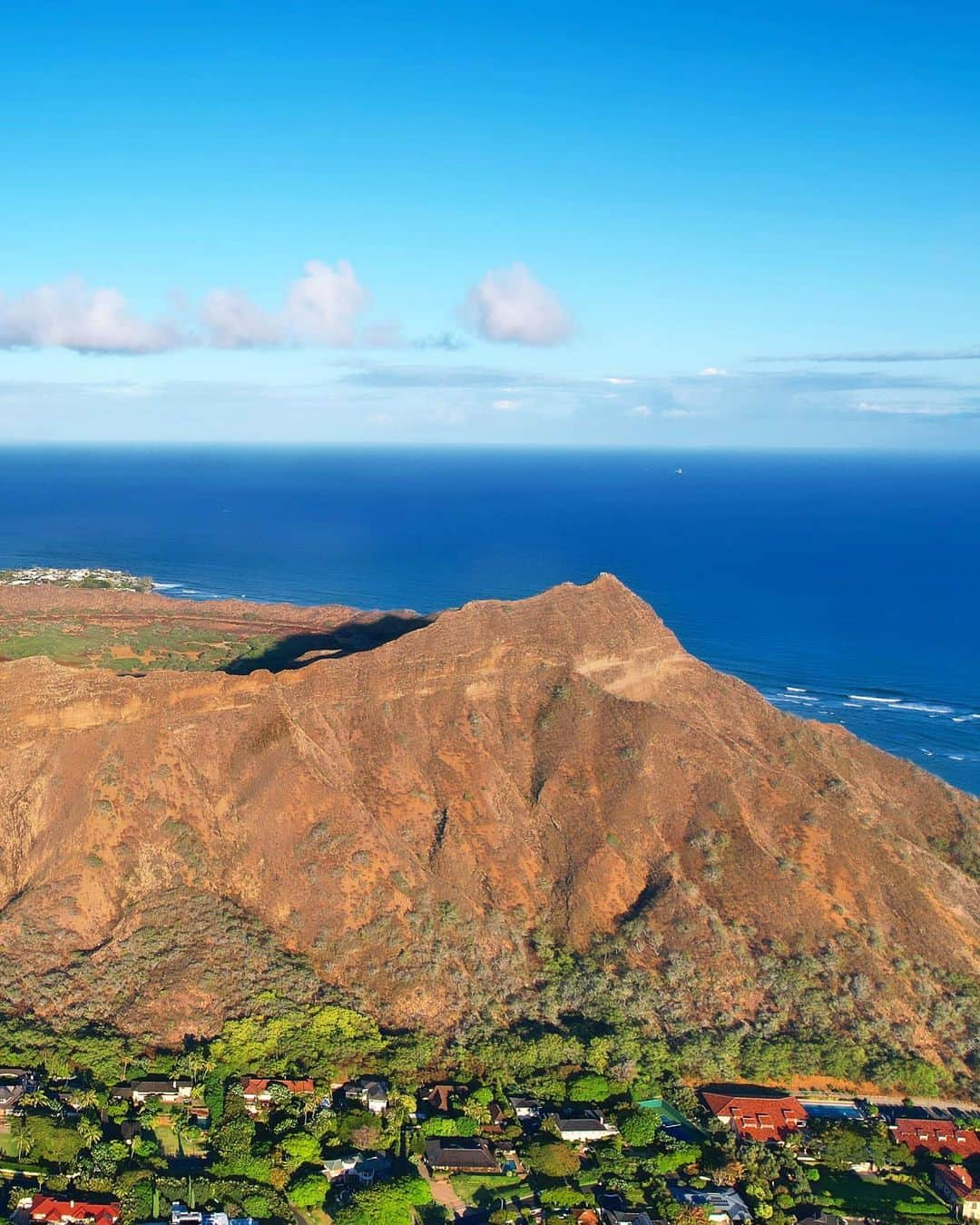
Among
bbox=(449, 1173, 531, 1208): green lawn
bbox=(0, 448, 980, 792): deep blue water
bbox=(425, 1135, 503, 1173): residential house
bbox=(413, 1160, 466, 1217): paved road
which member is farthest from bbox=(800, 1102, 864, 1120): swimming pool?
bbox=(0, 448, 980, 792): deep blue water

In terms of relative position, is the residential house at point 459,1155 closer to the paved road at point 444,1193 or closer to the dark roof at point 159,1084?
the paved road at point 444,1193

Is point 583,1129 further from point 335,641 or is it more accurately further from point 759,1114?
point 335,641

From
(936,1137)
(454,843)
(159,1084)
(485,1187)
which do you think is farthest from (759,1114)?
(159,1084)

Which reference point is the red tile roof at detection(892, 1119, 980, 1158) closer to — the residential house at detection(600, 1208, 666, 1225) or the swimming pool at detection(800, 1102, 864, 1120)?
the swimming pool at detection(800, 1102, 864, 1120)

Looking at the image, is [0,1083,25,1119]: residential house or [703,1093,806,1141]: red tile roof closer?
[0,1083,25,1119]: residential house

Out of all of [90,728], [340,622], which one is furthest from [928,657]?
[90,728]

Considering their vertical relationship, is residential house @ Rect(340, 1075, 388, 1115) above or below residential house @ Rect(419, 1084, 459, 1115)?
above

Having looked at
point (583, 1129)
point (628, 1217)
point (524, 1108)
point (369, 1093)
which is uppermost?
point (369, 1093)

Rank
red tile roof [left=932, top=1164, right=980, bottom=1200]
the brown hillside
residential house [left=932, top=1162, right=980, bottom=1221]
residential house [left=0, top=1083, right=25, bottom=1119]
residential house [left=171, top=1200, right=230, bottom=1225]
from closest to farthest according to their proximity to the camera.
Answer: residential house [left=171, top=1200, right=230, bottom=1225]
residential house [left=932, top=1162, right=980, bottom=1221]
red tile roof [left=932, top=1164, right=980, bottom=1200]
residential house [left=0, top=1083, right=25, bottom=1119]
the brown hillside
